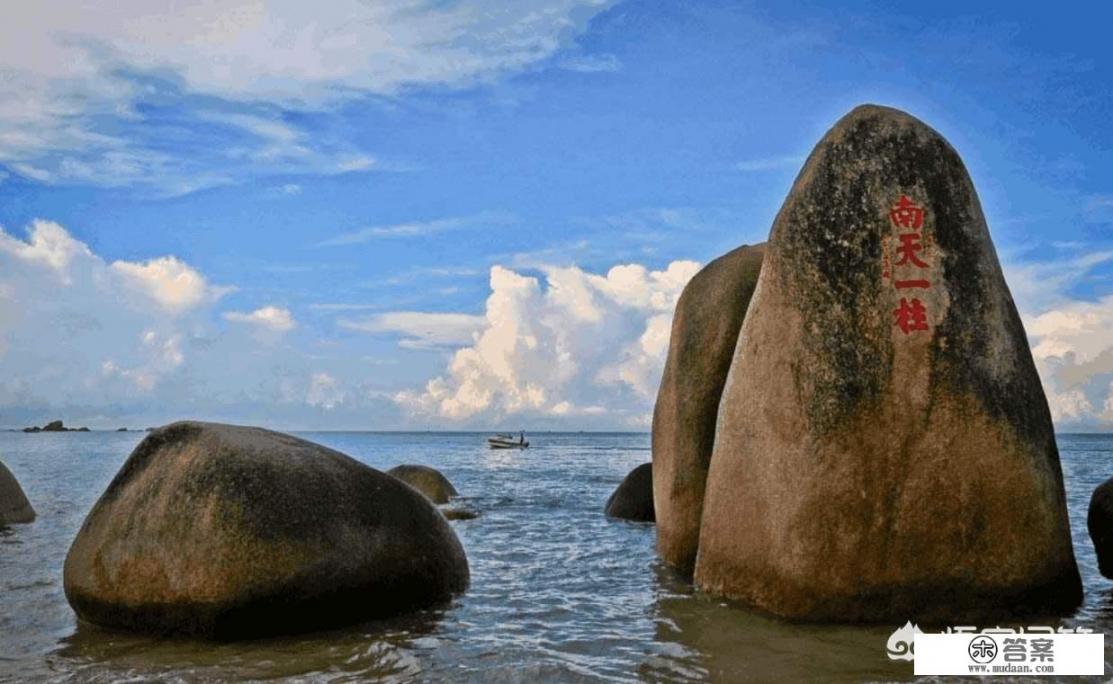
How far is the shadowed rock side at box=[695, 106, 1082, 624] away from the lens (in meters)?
8.14

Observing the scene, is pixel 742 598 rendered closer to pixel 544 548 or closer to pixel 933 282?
pixel 933 282

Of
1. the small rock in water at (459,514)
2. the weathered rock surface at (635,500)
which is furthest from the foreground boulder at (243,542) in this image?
the weathered rock surface at (635,500)

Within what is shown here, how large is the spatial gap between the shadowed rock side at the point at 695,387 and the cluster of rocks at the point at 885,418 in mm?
1730

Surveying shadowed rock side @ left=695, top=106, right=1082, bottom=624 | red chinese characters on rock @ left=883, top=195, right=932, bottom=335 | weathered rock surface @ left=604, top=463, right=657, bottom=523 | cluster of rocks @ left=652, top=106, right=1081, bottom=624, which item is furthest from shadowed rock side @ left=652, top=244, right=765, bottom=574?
weathered rock surface @ left=604, top=463, right=657, bottom=523

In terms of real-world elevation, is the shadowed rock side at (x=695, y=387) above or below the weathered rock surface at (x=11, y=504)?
above

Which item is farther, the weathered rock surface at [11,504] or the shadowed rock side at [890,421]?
the weathered rock surface at [11,504]

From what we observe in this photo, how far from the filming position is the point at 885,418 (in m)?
8.17

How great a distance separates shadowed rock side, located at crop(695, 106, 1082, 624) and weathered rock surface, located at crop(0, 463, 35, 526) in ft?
46.2

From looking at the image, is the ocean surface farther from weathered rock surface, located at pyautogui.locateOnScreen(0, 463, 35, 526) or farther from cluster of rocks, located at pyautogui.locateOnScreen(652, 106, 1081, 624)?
weathered rock surface, located at pyautogui.locateOnScreen(0, 463, 35, 526)

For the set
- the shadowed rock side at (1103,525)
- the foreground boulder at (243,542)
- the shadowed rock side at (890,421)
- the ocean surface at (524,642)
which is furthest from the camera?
the shadowed rock side at (1103,525)

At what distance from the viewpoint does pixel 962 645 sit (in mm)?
7215

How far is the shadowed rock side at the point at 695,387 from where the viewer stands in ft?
35.7

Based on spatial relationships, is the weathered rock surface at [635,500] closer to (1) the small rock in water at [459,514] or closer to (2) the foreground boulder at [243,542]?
(1) the small rock in water at [459,514]

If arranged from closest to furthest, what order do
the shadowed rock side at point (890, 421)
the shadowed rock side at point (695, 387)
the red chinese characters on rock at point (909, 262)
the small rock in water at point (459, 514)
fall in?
the shadowed rock side at point (890, 421) → the red chinese characters on rock at point (909, 262) → the shadowed rock side at point (695, 387) → the small rock in water at point (459, 514)
